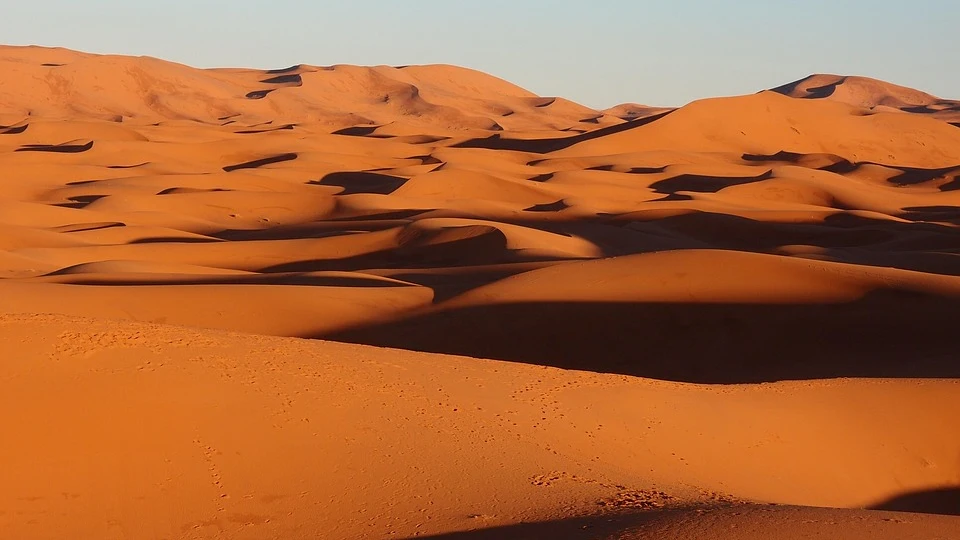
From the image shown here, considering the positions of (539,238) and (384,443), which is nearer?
(384,443)

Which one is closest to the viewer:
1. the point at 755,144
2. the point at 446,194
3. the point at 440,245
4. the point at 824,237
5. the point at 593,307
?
the point at 593,307

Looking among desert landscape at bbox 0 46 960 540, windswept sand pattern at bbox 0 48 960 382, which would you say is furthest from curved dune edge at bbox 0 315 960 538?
windswept sand pattern at bbox 0 48 960 382

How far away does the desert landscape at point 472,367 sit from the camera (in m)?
4.75

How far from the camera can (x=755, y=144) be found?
47.9 meters

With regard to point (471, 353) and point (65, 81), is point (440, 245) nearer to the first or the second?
point (471, 353)

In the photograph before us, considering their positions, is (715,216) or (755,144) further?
(755,144)

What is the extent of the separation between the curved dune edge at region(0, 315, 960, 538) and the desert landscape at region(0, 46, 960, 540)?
0.06 feet

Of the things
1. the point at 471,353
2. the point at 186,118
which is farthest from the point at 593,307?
the point at 186,118

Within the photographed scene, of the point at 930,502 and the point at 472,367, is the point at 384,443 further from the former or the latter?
the point at 930,502

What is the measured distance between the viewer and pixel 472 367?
714 centimetres

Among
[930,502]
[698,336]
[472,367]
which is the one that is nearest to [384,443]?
[472,367]

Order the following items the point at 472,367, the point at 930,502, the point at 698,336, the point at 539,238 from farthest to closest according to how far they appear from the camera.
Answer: the point at 539,238
the point at 698,336
the point at 472,367
the point at 930,502

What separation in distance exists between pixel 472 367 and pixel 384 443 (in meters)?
1.82

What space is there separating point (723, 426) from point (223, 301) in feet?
22.6
